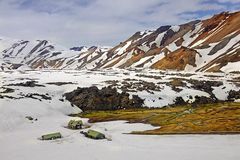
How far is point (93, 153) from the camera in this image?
46.0 meters

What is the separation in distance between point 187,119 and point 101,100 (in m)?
34.0

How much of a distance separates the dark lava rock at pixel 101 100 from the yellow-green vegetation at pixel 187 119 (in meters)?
5.94

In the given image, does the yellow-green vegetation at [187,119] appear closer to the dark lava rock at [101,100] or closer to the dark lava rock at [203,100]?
the dark lava rock at [101,100]

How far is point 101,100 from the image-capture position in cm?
10262

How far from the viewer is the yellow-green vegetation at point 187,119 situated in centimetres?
6192

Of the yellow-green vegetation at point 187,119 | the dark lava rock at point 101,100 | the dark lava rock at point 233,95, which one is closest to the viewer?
the yellow-green vegetation at point 187,119

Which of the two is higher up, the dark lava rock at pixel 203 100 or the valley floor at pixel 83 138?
the dark lava rock at pixel 203 100

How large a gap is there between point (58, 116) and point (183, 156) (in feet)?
149

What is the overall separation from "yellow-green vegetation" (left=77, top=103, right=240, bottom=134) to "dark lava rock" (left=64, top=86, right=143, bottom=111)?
5935 mm

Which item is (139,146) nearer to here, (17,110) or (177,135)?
(177,135)

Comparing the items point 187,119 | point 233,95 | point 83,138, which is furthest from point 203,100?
point 83,138

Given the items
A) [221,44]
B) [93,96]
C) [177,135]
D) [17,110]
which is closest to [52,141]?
[177,135]

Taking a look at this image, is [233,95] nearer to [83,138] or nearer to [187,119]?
[187,119]

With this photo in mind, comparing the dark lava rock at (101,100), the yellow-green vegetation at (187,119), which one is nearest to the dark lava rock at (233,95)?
the yellow-green vegetation at (187,119)
